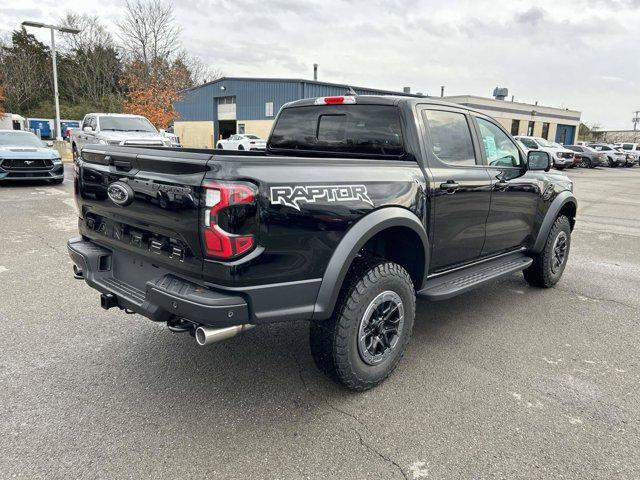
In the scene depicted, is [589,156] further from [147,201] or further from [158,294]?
[158,294]

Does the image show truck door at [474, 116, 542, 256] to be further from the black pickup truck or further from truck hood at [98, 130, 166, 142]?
truck hood at [98, 130, 166, 142]

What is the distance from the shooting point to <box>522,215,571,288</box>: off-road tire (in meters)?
4.96

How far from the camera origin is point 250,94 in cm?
3797

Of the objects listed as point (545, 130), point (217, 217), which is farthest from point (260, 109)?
point (217, 217)

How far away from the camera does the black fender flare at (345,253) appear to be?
8.45 feet

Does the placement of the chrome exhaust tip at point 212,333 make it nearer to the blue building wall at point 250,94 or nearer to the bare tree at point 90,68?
the blue building wall at point 250,94

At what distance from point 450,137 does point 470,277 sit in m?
1.15

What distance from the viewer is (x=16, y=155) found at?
10945 millimetres

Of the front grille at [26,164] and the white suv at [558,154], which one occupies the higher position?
the white suv at [558,154]

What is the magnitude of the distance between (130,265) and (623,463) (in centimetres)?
296

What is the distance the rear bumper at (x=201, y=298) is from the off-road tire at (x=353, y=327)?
0.86 feet

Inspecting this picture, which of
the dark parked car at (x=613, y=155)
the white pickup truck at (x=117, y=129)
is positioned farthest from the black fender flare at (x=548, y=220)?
the dark parked car at (x=613, y=155)

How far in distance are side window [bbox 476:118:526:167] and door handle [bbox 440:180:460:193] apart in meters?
0.78

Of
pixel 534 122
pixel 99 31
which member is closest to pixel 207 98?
pixel 99 31
